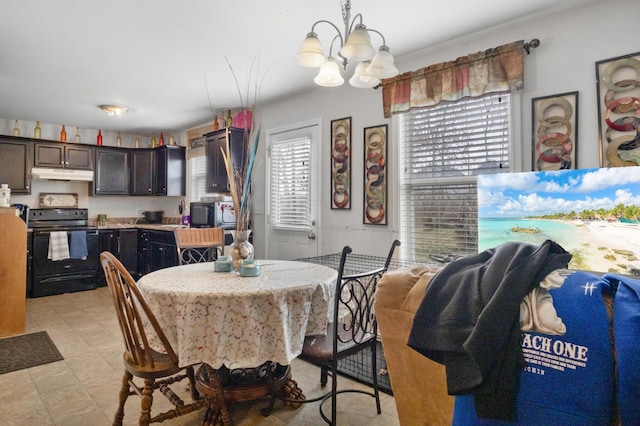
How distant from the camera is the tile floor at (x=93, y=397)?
202cm

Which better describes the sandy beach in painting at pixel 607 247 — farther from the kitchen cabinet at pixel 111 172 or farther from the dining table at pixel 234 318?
the kitchen cabinet at pixel 111 172

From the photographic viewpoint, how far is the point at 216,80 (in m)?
3.72

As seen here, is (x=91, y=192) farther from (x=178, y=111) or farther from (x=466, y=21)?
(x=466, y=21)

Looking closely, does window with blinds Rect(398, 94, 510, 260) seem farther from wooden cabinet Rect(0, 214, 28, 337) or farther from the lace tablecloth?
wooden cabinet Rect(0, 214, 28, 337)

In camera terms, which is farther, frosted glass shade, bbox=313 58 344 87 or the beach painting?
frosted glass shade, bbox=313 58 344 87

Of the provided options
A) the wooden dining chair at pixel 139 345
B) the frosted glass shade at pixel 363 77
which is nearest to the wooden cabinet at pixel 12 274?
the wooden dining chair at pixel 139 345

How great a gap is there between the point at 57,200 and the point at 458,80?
591 centimetres

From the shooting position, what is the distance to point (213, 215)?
451cm

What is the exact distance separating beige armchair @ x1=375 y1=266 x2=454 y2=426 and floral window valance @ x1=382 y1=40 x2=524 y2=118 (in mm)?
2029

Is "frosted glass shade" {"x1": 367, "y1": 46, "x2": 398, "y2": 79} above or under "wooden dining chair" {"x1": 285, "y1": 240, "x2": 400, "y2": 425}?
above

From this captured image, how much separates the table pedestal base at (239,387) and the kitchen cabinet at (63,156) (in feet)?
15.8

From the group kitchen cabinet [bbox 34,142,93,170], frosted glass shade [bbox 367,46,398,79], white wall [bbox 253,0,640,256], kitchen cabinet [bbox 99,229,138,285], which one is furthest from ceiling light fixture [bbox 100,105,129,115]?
frosted glass shade [bbox 367,46,398,79]

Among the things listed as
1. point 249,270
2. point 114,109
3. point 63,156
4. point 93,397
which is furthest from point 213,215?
point 63,156

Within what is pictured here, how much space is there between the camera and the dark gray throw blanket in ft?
2.52
